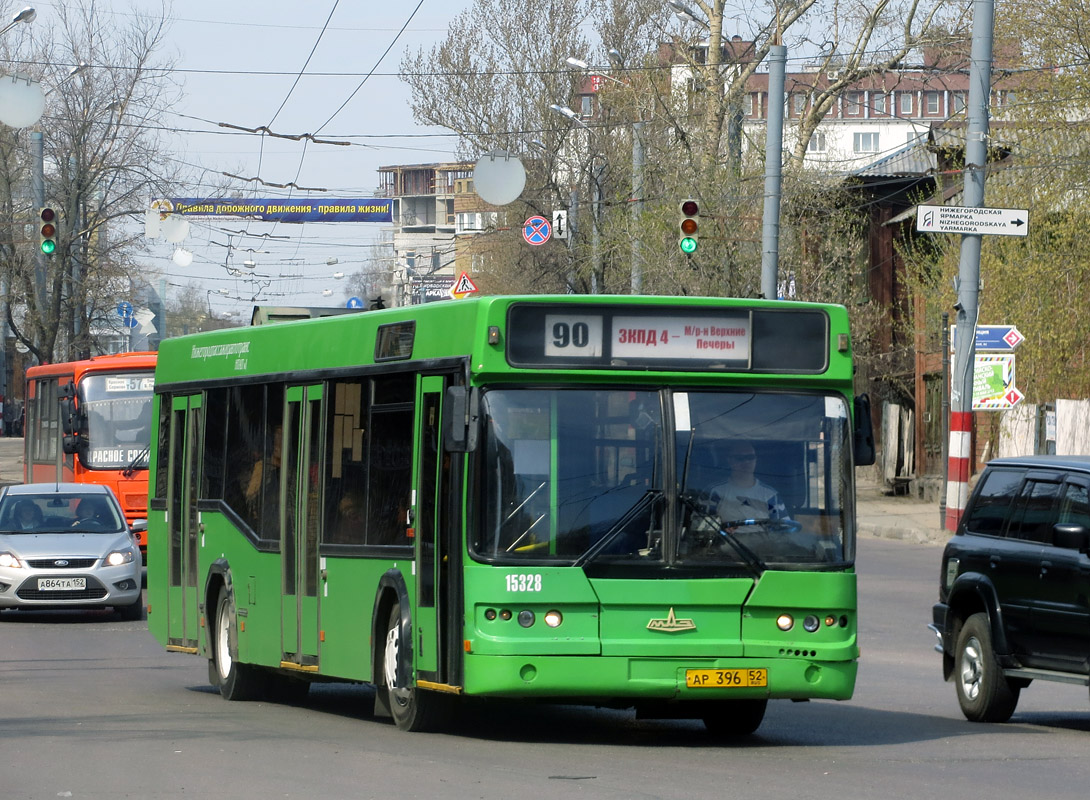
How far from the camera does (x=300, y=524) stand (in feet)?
41.3

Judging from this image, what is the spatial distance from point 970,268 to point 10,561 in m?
13.7

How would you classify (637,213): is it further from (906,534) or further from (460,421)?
(460,421)

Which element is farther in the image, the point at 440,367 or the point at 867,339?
the point at 867,339

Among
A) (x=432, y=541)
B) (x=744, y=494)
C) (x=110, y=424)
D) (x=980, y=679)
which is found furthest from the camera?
(x=110, y=424)

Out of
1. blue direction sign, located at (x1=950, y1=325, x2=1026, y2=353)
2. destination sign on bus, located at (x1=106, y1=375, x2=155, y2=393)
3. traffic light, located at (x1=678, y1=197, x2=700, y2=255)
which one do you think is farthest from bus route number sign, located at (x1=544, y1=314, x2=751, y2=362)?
destination sign on bus, located at (x1=106, y1=375, x2=155, y2=393)

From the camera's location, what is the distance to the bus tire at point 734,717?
1095cm

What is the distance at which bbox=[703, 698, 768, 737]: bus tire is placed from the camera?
10945mm

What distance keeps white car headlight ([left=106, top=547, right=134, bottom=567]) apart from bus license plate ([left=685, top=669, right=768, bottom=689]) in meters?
12.9

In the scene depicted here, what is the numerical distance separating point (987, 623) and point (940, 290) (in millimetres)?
27221

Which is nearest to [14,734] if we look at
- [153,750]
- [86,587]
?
[153,750]

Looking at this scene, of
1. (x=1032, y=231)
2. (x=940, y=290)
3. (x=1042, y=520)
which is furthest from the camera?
(x=940, y=290)

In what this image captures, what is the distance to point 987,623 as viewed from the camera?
11914 mm

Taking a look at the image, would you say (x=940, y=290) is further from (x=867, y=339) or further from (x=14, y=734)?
(x=14, y=734)

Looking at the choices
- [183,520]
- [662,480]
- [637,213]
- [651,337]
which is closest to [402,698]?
[662,480]
